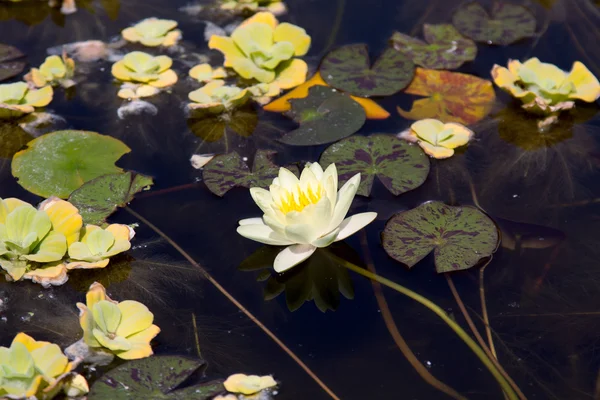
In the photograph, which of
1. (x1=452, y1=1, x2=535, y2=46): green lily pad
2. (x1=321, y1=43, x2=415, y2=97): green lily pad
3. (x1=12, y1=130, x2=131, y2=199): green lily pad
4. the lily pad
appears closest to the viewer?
(x1=12, y1=130, x2=131, y2=199): green lily pad

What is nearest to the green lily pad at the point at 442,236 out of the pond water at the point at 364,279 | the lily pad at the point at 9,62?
the pond water at the point at 364,279

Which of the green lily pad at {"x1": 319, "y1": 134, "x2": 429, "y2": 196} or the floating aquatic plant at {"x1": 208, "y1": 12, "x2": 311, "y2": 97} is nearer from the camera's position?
the green lily pad at {"x1": 319, "y1": 134, "x2": 429, "y2": 196}

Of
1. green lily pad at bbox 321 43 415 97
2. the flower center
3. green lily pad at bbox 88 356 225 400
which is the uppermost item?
the flower center

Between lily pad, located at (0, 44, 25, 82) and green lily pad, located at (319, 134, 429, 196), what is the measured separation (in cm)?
161

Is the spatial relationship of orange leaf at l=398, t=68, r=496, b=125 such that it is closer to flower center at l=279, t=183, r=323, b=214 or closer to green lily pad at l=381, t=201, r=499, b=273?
green lily pad at l=381, t=201, r=499, b=273

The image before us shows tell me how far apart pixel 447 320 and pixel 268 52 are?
1.59 metres

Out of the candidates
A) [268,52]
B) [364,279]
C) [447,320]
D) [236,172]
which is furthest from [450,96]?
[447,320]

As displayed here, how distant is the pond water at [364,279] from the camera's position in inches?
75.8

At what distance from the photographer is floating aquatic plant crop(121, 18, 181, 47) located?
11.0 ft

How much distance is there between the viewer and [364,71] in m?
3.10

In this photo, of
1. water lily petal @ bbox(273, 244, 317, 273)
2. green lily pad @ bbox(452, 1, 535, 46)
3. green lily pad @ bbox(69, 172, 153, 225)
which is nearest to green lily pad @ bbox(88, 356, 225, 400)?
water lily petal @ bbox(273, 244, 317, 273)

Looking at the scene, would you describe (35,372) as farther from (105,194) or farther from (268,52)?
(268,52)

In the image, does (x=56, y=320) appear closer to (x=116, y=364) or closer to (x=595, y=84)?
(x=116, y=364)

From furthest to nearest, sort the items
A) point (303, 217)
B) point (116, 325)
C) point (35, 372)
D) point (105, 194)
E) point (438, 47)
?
point (438, 47)
point (105, 194)
point (303, 217)
point (116, 325)
point (35, 372)
